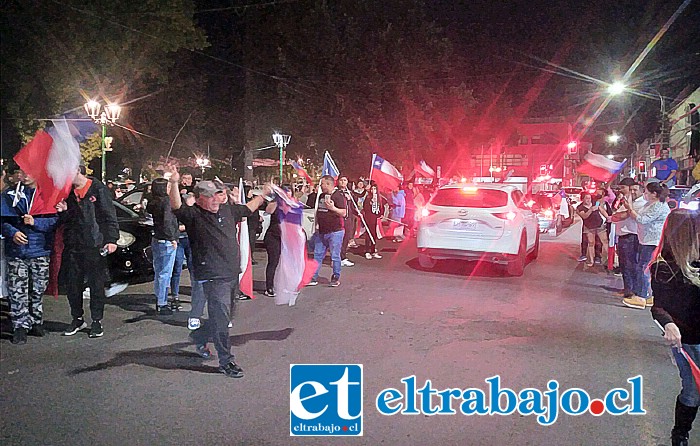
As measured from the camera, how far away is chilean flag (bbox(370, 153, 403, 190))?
14.6m

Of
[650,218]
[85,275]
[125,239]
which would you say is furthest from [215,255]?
[650,218]

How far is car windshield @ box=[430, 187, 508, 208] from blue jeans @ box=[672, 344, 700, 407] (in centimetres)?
737

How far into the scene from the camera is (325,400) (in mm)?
4832

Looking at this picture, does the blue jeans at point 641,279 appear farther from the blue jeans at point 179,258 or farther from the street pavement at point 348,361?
the blue jeans at point 179,258

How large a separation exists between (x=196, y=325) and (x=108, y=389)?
1.92 m

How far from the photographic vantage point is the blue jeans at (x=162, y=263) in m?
7.75

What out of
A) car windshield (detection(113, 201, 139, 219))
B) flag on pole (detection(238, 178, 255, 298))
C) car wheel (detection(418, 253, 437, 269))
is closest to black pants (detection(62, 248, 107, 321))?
flag on pole (detection(238, 178, 255, 298))

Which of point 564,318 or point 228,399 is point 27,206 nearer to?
point 228,399

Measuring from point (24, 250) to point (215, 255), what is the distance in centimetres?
244

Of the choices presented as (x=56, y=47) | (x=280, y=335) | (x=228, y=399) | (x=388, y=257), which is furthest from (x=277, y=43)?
(x=228, y=399)

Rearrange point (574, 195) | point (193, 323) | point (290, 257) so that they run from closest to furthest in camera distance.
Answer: point (193, 323) → point (290, 257) → point (574, 195)

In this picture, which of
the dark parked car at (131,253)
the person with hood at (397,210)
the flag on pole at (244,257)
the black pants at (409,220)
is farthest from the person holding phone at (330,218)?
the black pants at (409,220)

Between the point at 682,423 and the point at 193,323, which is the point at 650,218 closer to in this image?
the point at 682,423

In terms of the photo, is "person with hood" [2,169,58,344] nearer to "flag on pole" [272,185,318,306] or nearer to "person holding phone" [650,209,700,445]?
"flag on pole" [272,185,318,306]
